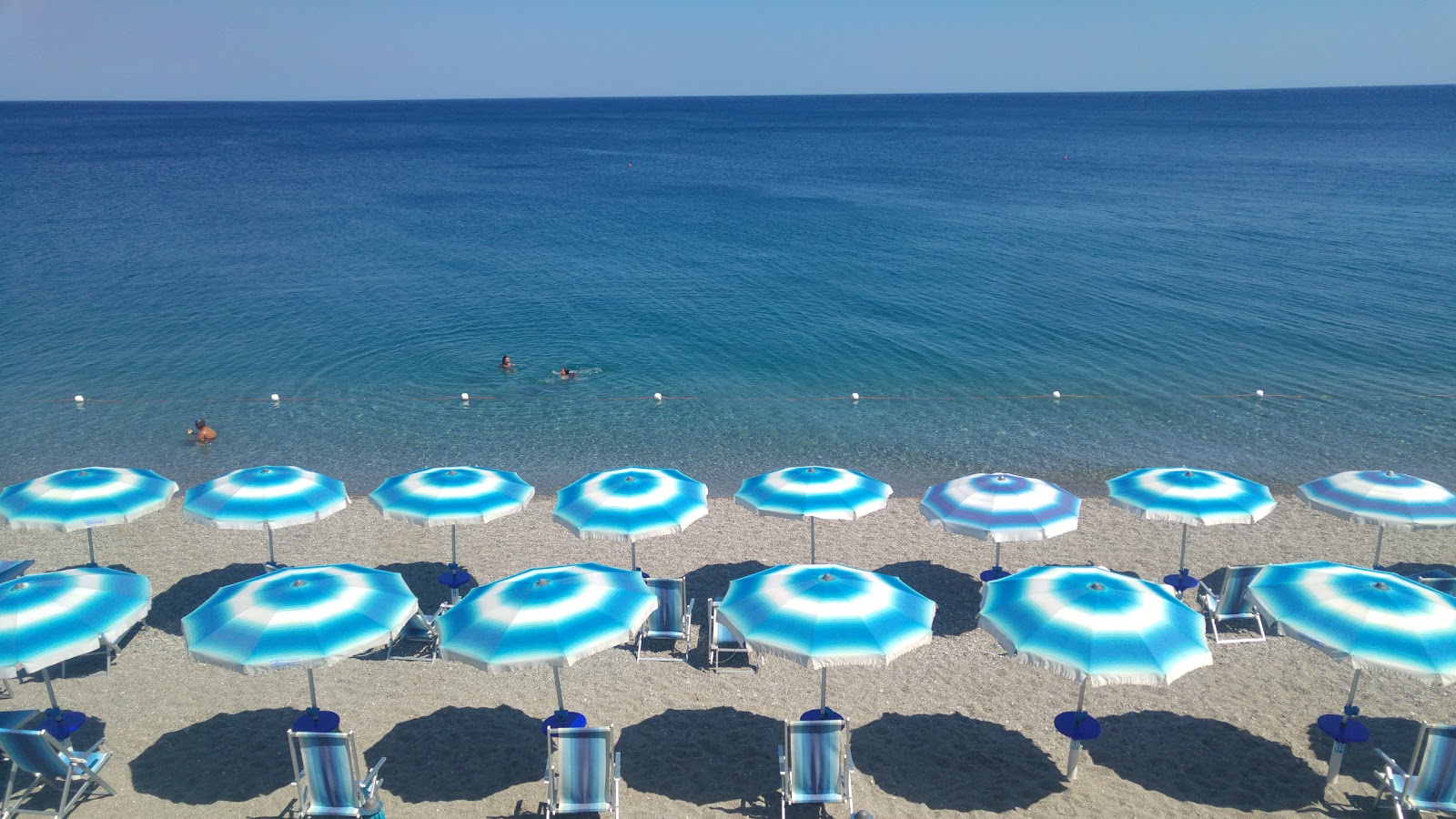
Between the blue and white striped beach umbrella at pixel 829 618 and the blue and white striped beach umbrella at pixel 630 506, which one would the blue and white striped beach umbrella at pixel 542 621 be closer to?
the blue and white striped beach umbrella at pixel 829 618

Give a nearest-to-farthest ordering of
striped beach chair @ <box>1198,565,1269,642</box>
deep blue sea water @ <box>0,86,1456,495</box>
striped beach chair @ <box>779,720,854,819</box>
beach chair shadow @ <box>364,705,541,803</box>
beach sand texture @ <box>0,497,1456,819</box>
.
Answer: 1. striped beach chair @ <box>779,720,854,819</box>
2. beach sand texture @ <box>0,497,1456,819</box>
3. beach chair shadow @ <box>364,705,541,803</box>
4. striped beach chair @ <box>1198,565,1269,642</box>
5. deep blue sea water @ <box>0,86,1456,495</box>

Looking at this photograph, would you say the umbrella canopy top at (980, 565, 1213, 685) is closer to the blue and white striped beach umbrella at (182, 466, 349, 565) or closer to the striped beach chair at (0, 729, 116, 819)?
the blue and white striped beach umbrella at (182, 466, 349, 565)

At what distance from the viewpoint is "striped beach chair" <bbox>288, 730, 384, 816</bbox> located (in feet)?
24.9

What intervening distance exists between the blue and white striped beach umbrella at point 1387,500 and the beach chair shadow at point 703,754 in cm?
717

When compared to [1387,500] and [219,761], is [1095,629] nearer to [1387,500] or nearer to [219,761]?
[1387,500]

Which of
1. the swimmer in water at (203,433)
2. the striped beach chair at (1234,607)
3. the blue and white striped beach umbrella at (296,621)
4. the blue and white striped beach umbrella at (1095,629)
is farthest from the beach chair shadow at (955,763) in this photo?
the swimmer in water at (203,433)

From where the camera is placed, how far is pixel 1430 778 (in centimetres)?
768

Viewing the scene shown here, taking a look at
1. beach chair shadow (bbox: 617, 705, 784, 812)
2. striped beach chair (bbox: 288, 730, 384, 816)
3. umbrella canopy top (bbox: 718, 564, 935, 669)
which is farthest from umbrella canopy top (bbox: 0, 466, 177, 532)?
umbrella canopy top (bbox: 718, 564, 935, 669)

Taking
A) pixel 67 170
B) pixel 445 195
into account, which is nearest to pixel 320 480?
pixel 445 195

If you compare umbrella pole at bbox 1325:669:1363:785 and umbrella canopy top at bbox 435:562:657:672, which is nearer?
umbrella canopy top at bbox 435:562:657:672

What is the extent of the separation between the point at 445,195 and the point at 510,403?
4648cm

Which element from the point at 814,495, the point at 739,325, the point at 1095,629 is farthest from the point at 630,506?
the point at 739,325

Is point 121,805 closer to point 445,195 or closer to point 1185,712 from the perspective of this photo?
point 1185,712

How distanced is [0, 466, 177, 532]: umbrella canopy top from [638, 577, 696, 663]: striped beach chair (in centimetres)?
583
